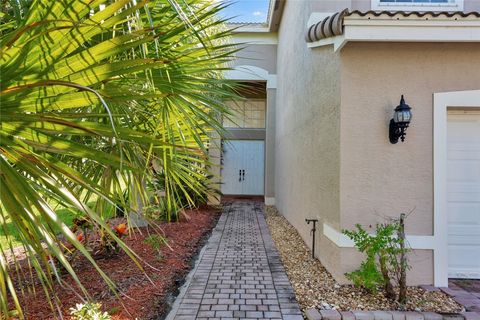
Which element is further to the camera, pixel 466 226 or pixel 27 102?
pixel 466 226

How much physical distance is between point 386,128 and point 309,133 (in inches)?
101

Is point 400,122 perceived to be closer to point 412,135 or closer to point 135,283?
point 412,135

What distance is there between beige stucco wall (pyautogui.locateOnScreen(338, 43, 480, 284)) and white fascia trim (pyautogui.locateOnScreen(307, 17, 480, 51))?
30cm

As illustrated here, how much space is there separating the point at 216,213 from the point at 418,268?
8.62 metres

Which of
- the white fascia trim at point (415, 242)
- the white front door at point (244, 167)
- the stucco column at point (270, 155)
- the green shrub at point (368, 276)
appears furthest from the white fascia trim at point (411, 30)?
the white front door at point (244, 167)

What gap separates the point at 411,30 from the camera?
15.0 ft

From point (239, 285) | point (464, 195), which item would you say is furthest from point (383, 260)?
point (239, 285)

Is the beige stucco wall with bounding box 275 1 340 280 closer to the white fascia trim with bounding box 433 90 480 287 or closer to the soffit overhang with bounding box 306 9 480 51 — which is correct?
the soffit overhang with bounding box 306 9 480 51

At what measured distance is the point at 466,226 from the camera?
203 inches

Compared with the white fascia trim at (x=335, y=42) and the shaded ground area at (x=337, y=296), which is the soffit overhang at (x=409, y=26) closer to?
the white fascia trim at (x=335, y=42)

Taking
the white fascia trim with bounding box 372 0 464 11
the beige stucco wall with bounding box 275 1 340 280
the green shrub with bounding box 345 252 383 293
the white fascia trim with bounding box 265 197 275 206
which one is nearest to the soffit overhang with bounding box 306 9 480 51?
the beige stucco wall with bounding box 275 1 340 280

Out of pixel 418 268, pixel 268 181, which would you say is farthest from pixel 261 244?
pixel 268 181

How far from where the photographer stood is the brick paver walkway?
418cm

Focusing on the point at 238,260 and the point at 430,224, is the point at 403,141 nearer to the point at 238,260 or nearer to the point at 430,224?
the point at 430,224
